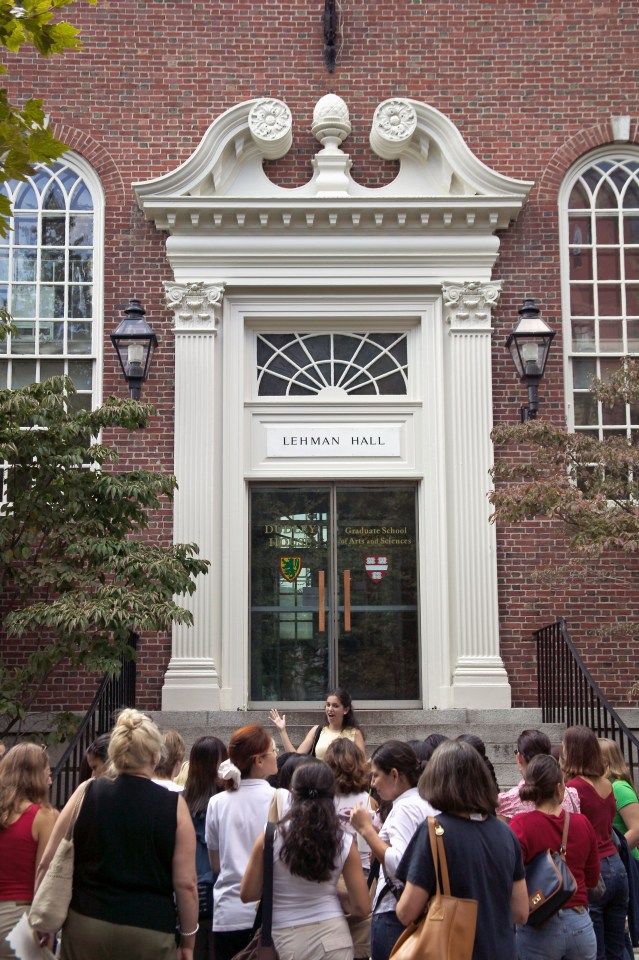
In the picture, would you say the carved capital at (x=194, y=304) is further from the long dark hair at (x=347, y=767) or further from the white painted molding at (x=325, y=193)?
the long dark hair at (x=347, y=767)

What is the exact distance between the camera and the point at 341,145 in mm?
13594

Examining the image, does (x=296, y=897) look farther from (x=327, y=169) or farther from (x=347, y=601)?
(x=327, y=169)

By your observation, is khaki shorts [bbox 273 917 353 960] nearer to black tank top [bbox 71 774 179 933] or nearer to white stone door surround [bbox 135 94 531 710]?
black tank top [bbox 71 774 179 933]

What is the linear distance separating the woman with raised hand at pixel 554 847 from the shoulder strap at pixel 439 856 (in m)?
1.05

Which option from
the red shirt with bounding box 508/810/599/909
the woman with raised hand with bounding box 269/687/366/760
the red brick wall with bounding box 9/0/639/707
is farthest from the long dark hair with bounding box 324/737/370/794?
the red brick wall with bounding box 9/0/639/707

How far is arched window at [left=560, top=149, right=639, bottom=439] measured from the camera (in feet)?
43.7

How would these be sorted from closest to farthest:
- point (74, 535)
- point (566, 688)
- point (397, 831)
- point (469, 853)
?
point (469, 853), point (397, 831), point (74, 535), point (566, 688)

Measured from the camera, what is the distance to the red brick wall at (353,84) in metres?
13.5

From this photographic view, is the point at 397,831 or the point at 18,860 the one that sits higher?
the point at 397,831

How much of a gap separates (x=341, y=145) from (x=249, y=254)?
1696mm

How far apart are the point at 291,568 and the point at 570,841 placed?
7863 mm

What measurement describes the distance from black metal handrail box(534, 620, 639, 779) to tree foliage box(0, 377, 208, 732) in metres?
3.73

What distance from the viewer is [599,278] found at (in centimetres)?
1360

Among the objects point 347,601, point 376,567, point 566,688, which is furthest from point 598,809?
point 376,567
